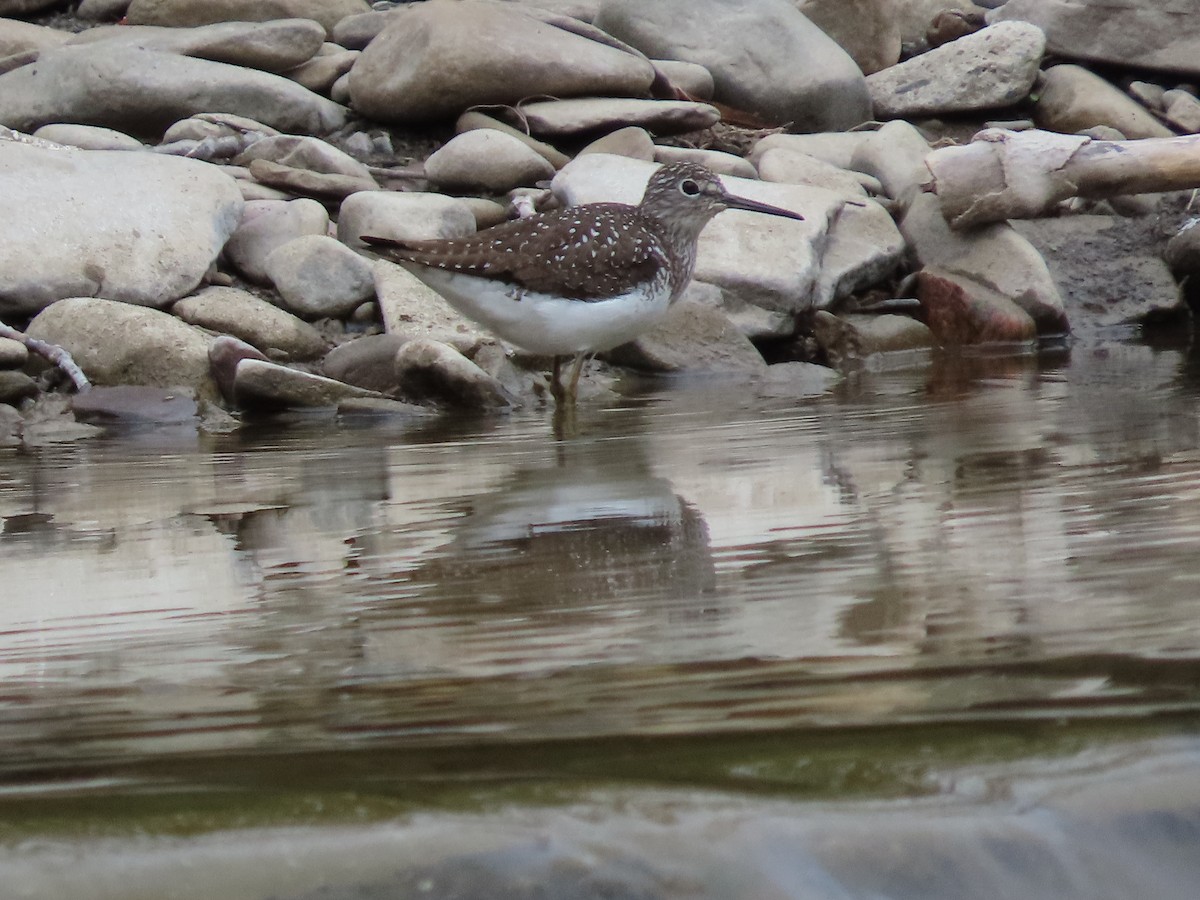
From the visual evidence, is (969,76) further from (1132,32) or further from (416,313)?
(416,313)

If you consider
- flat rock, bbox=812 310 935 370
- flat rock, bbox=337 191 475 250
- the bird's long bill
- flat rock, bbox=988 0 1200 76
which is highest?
flat rock, bbox=988 0 1200 76

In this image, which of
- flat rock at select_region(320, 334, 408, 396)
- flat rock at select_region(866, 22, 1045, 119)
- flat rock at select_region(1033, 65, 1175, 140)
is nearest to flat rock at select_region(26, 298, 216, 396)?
flat rock at select_region(320, 334, 408, 396)

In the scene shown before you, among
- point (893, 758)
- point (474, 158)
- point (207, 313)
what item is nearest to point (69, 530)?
point (893, 758)

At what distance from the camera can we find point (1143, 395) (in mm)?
5523

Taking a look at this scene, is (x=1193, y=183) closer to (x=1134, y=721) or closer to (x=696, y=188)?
(x=696, y=188)

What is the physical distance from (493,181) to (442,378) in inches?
125

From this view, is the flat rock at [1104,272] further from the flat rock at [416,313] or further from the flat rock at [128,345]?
the flat rock at [128,345]

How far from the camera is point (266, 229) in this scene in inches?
318

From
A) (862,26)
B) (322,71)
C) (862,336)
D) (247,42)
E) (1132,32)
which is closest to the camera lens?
(862,336)

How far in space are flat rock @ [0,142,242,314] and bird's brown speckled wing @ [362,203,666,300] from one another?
1.69 meters

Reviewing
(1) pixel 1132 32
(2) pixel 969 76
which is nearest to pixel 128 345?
(2) pixel 969 76

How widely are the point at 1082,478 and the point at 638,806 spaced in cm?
229

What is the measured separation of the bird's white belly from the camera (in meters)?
6.26

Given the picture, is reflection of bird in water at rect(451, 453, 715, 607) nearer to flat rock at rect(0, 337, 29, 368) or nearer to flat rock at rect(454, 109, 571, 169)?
flat rock at rect(0, 337, 29, 368)
